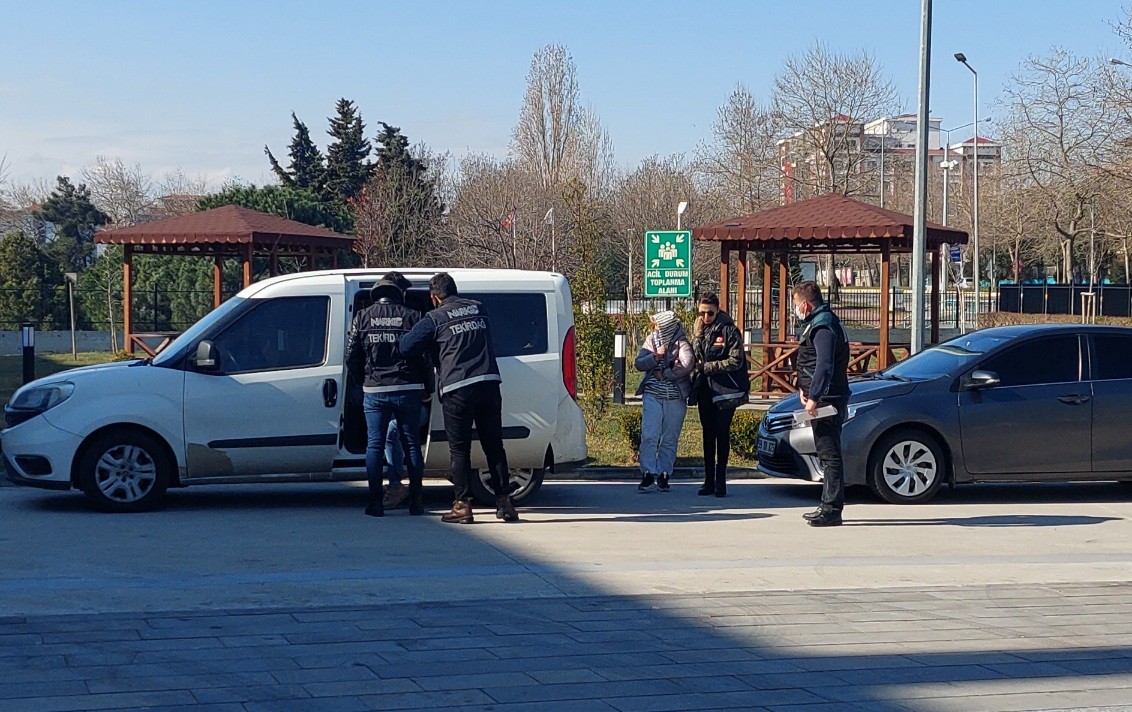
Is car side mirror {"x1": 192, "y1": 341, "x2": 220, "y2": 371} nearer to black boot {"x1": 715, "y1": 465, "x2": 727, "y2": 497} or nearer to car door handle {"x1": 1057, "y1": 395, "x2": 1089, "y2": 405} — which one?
black boot {"x1": 715, "y1": 465, "x2": 727, "y2": 497}

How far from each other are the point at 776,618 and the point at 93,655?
11.5ft

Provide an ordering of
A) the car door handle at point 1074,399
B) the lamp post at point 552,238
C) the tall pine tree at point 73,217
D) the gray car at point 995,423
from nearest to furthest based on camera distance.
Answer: the gray car at point 995,423
the car door handle at point 1074,399
the lamp post at point 552,238
the tall pine tree at point 73,217

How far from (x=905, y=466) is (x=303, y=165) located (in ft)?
162

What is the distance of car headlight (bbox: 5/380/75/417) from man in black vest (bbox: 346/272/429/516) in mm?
2257

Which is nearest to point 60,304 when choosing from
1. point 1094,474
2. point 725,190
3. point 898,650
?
point 725,190

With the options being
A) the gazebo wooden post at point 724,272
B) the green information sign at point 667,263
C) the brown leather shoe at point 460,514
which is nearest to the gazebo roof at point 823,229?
the gazebo wooden post at point 724,272

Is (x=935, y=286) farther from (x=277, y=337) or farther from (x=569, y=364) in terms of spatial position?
(x=277, y=337)

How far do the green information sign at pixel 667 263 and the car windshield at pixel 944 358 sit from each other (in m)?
7.81

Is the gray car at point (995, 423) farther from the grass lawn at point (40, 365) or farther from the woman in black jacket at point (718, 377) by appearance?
the grass lawn at point (40, 365)

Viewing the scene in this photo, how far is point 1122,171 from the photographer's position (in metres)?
32.7

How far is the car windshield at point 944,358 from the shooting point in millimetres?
11617

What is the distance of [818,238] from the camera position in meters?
21.4

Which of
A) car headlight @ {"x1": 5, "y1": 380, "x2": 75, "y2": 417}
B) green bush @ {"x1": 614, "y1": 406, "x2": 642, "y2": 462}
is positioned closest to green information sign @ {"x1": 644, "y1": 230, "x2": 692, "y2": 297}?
green bush @ {"x1": 614, "y1": 406, "x2": 642, "y2": 462}

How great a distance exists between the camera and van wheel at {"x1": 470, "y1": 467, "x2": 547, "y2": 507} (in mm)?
10648
